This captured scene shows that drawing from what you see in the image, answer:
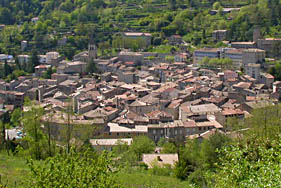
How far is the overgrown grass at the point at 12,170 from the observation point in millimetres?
9367

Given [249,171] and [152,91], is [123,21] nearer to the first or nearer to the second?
[152,91]

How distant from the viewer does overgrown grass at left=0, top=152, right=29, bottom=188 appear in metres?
9.37

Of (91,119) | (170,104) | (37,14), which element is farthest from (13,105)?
(37,14)

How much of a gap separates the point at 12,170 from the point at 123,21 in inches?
1574

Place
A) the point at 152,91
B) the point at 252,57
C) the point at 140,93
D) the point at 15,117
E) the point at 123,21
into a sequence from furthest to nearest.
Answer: the point at 123,21
the point at 252,57
the point at 152,91
the point at 140,93
the point at 15,117

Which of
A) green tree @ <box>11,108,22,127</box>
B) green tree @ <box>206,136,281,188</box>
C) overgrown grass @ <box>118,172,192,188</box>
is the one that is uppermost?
green tree @ <box>206,136,281,188</box>

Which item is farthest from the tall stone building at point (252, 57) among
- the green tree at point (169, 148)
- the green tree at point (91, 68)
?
the green tree at point (169, 148)

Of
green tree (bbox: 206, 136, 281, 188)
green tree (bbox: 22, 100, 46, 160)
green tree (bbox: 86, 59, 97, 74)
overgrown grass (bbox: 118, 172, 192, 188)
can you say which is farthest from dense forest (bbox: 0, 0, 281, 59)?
green tree (bbox: 206, 136, 281, 188)

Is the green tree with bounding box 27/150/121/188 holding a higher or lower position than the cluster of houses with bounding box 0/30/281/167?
higher

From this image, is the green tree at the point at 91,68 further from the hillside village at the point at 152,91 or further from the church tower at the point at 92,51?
the church tower at the point at 92,51

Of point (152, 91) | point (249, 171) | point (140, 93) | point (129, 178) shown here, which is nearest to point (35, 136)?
point (129, 178)

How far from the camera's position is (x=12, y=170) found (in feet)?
35.4

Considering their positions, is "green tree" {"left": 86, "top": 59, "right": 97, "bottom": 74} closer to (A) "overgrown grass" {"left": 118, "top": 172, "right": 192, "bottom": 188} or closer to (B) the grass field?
(B) the grass field

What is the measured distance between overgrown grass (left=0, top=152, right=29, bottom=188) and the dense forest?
31064 mm
